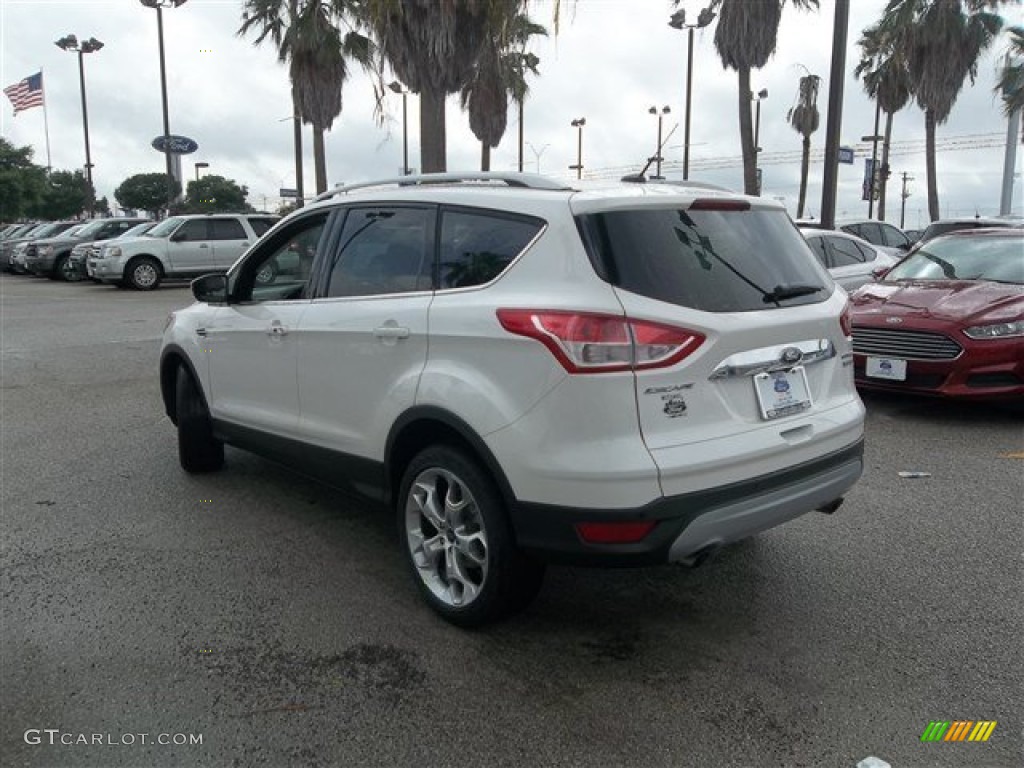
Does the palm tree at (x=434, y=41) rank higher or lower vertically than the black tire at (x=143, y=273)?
higher

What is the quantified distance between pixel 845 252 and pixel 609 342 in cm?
910

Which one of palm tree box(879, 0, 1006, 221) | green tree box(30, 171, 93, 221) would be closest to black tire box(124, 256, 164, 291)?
palm tree box(879, 0, 1006, 221)

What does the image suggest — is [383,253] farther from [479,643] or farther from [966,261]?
[966,261]

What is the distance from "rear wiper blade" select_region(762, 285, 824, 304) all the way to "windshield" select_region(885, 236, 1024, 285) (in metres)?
4.90

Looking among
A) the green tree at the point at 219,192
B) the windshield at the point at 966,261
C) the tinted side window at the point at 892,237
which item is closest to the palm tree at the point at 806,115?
the tinted side window at the point at 892,237

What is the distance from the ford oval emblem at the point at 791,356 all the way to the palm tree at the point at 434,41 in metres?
11.7

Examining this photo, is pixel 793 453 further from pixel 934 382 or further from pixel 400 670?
pixel 934 382

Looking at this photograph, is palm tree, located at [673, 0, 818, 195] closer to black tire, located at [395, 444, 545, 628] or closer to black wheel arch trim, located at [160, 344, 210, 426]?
black wheel arch trim, located at [160, 344, 210, 426]

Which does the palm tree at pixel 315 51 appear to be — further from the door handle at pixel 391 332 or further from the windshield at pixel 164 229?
the door handle at pixel 391 332

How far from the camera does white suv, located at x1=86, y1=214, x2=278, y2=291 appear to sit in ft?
66.2

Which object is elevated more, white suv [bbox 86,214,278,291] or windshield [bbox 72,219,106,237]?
windshield [bbox 72,219,106,237]

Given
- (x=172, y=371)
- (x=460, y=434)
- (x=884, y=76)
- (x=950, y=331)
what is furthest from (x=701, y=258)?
(x=884, y=76)

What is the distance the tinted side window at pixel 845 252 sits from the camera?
34.9ft

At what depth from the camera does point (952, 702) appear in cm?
286
